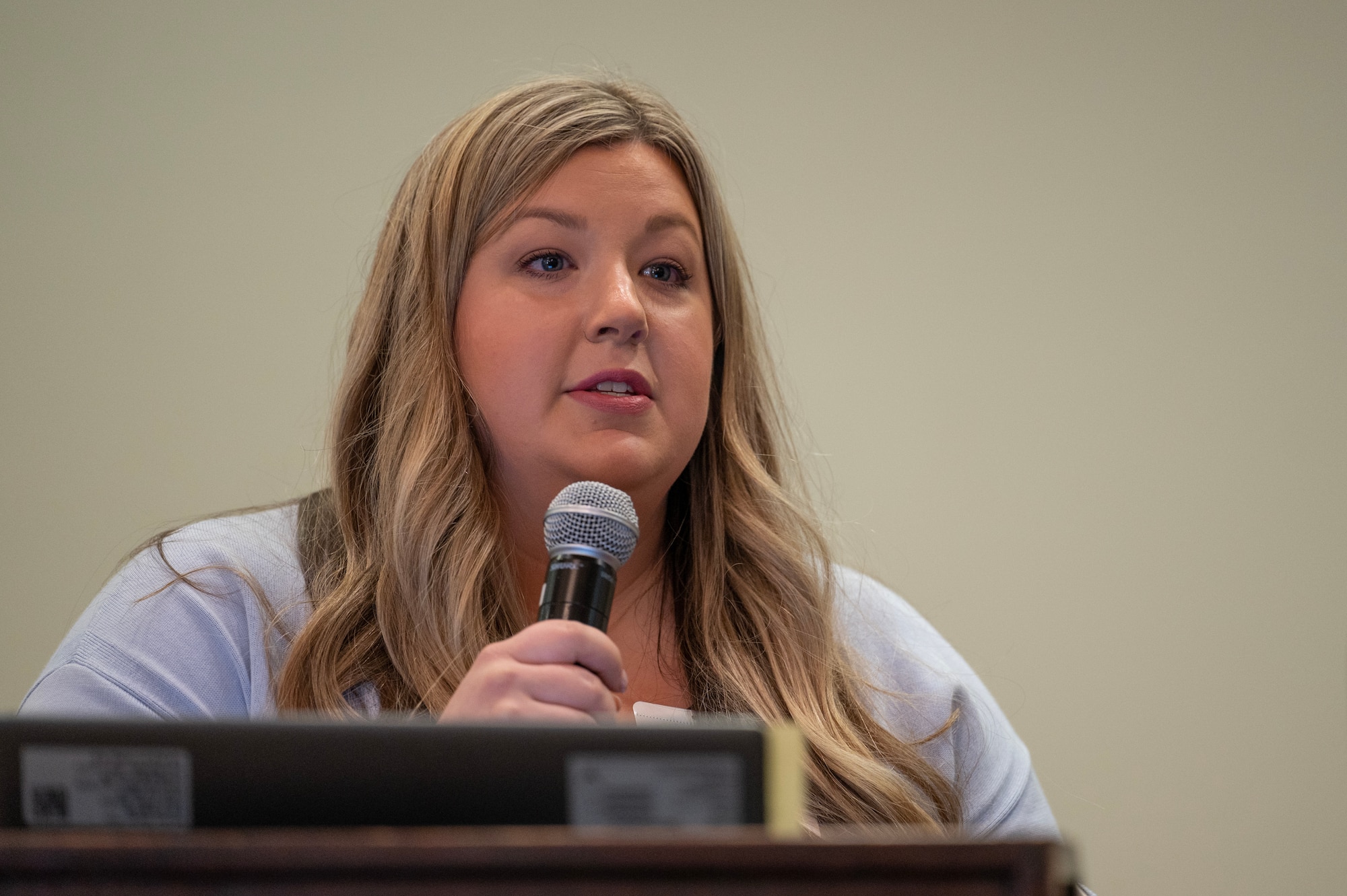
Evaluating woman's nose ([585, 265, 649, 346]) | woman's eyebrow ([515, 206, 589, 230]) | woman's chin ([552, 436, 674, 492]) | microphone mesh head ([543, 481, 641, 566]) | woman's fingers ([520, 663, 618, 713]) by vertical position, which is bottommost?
woman's fingers ([520, 663, 618, 713])

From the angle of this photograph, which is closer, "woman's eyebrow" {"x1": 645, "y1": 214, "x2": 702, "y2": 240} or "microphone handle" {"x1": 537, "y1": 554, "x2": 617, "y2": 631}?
"microphone handle" {"x1": 537, "y1": 554, "x2": 617, "y2": 631}

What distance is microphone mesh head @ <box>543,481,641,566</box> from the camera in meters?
0.87

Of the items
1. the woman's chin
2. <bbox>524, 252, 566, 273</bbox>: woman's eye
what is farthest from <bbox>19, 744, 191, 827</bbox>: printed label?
<bbox>524, 252, 566, 273</bbox>: woman's eye

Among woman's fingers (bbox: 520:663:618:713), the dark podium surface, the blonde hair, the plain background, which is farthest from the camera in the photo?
the plain background

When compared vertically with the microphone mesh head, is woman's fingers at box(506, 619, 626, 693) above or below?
below

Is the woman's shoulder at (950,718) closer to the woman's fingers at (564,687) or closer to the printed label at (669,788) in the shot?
the woman's fingers at (564,687)

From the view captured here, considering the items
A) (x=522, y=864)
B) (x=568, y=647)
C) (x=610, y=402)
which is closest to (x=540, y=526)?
(x=610, y=402)

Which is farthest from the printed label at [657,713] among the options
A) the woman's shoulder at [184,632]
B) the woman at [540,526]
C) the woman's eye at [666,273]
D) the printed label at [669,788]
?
the printed label at [669,788]

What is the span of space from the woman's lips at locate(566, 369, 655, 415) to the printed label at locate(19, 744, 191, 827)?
0.74 metres

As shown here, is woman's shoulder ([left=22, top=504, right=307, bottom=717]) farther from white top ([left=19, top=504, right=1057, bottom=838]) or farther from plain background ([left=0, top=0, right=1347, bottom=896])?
plain background ([left=0, top=0, right=1347, bottom=896])

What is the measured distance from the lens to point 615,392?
1.25 m

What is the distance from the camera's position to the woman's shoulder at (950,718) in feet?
4.46

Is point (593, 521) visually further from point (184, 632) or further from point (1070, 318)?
point (1070, 318)

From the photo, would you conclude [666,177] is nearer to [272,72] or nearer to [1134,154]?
[272,72]
